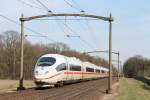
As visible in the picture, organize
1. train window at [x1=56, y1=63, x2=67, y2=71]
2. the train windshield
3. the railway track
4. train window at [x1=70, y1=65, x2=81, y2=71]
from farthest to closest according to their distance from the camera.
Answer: train window at [x1=70, y1=65, x2=81, y2=71] → train window at [x1=56, y1=63, x2=67, y2=71] → the train windshield → the railway track

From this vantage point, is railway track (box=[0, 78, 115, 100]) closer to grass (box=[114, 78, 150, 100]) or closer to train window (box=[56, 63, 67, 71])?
grass (box=[114, 78, 150, 100])

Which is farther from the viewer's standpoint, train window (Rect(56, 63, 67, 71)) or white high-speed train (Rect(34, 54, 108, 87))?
train window (Rect(56, 63, 67, 71))

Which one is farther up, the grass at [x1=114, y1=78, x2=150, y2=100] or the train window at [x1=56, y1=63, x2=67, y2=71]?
the train window at [x1=56, y1=63, x2=67, y2=71]

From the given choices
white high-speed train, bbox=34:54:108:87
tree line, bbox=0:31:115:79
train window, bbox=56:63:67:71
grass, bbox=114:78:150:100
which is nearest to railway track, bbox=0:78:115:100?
grass, bbox=114:78:150:100

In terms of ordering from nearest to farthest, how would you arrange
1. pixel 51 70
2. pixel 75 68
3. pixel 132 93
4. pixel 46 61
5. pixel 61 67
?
pixel 132 93, pixel 51 70, pixel 46 61, pixel 61 67, pixel 75 68

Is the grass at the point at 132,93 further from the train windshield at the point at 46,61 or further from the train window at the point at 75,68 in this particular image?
the train windshield at the point at 46,61

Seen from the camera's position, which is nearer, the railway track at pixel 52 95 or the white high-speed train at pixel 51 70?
the railway track at pixel 52 95

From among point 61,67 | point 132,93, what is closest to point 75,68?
point 61,67

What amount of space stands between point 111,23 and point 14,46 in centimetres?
7511

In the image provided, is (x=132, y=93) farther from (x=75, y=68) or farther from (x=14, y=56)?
(x=14, y=56)

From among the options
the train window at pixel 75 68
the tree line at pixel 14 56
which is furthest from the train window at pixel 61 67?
the tree line at pixel 14 56

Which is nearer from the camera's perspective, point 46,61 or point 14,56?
point 46,61

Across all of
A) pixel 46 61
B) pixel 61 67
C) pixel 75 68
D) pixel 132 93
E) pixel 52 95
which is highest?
pixel 46 61

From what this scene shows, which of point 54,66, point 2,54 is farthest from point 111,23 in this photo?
point 2,54
